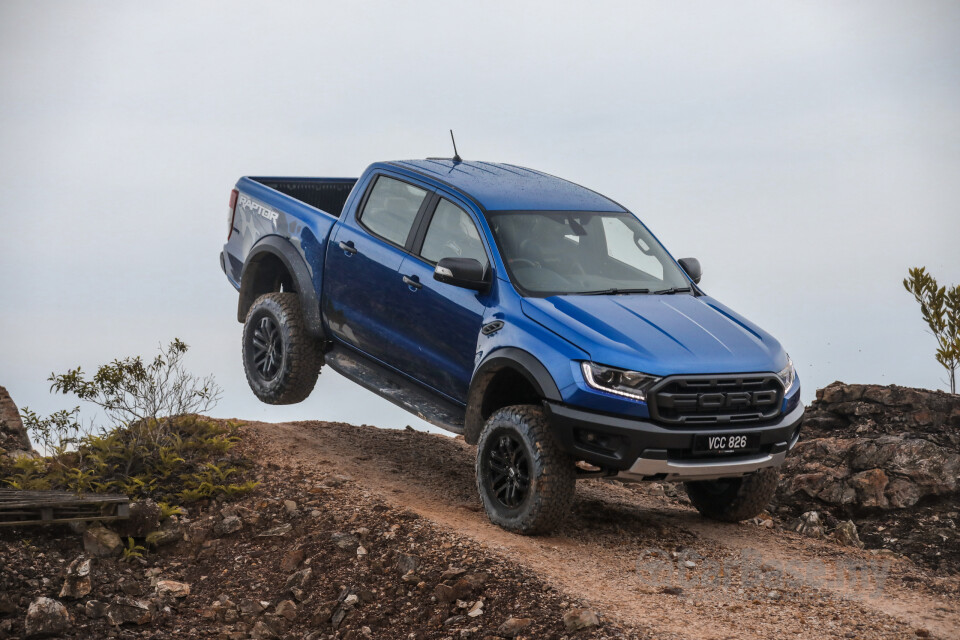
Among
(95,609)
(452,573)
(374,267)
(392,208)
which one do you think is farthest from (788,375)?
(95,609)

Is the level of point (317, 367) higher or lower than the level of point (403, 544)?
higher

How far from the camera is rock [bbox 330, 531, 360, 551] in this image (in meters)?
8.27

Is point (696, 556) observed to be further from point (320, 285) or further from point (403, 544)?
point (320, 285)

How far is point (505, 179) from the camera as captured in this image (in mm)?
9641

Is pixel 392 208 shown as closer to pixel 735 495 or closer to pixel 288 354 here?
pixel 288 354

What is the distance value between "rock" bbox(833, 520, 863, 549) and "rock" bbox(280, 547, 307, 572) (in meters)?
4.67

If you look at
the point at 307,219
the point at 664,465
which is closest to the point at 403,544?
the point at 664,465

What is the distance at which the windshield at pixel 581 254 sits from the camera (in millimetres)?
8531

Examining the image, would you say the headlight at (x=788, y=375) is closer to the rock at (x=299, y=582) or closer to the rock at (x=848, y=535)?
the rock at (x=848, y=535)

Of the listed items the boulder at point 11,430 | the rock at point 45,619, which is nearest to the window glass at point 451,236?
the rock at point 45,619

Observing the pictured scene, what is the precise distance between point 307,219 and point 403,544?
3.61 m

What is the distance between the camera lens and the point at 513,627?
6934 millimetres

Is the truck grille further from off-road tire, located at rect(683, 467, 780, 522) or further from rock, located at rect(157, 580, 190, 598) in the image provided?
rock, located at rect(157, 580, 190, 598)

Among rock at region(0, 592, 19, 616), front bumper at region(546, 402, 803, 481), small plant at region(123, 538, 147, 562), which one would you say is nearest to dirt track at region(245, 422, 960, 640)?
front bumper at region(546, 402, 803, 481)
